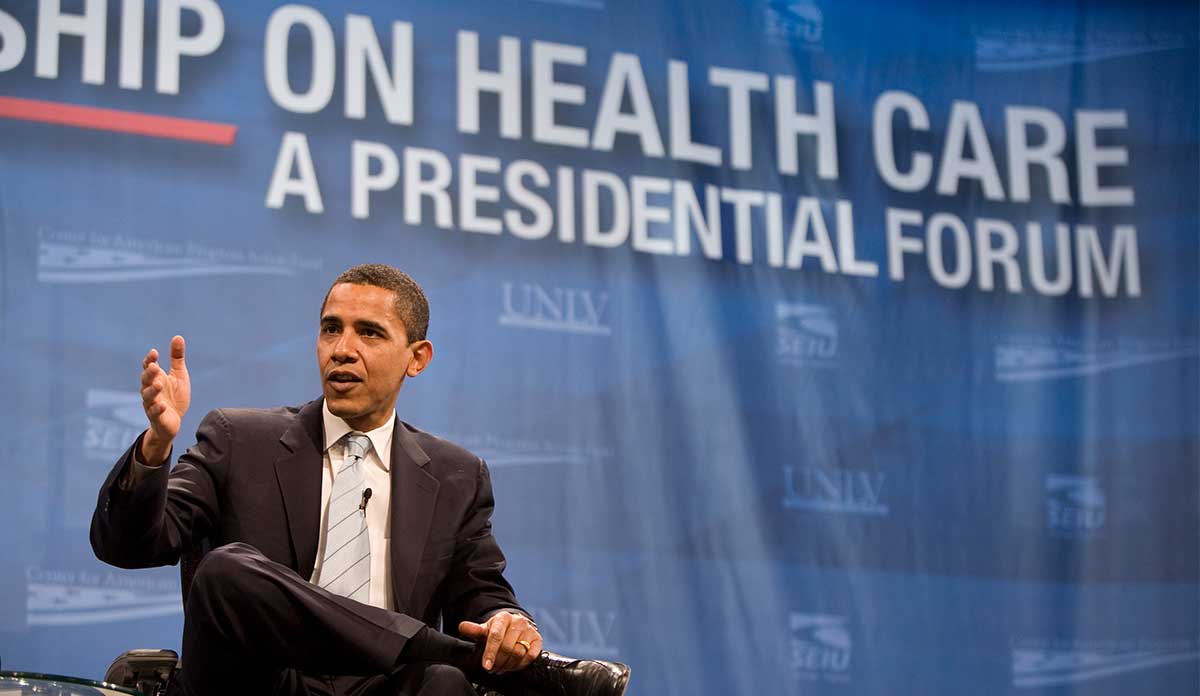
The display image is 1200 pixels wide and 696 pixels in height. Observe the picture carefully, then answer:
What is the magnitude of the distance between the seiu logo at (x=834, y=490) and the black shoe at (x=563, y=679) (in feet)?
6.49

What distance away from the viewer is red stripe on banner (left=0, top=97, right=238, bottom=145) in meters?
3.58

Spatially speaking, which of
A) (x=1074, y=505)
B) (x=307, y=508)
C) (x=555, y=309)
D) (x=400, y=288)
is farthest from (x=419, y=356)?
(x=1074, y=505)

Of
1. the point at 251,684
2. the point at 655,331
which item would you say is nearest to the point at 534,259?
the point at 655,331

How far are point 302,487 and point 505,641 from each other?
481mm

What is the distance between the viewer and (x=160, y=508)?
212 centimetres

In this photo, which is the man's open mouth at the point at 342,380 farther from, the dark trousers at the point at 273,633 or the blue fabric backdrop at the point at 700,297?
the blue fabric backdrop at the point at 700,297

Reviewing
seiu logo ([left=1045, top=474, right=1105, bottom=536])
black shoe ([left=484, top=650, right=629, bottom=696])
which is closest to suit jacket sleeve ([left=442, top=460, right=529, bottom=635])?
black shoe ([left=484, top=650, right=629, bottom=696])

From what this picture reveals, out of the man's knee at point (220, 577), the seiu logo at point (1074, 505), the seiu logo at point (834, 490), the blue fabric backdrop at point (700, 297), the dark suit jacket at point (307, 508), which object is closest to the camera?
the man's knee at point (220, 577)

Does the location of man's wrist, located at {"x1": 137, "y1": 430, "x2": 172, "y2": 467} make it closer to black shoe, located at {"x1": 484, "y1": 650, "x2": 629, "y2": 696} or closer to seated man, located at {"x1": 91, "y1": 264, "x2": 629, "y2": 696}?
seated man, located at {"x1": 91, "y1": 264, "x2": 629, "y2": 696}

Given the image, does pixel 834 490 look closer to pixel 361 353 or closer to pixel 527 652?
pixel 361 353

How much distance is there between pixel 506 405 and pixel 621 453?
351mm

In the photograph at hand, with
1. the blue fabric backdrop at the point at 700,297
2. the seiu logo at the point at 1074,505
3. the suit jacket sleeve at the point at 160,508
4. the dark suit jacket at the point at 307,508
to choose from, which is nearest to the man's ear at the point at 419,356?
the dark suit jacket at the point at 307,508

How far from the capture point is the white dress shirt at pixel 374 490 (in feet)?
7.84

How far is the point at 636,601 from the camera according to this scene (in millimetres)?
3863
